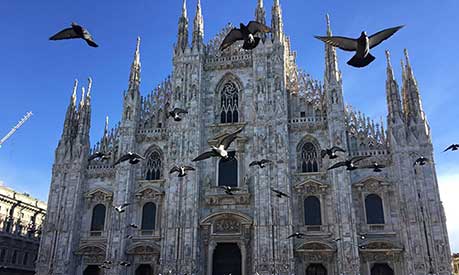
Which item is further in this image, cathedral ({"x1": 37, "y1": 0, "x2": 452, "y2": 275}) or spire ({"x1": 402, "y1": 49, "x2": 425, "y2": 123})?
spire ({"x1": 402, "y1": 49, "x2": 425, "y2": 123})

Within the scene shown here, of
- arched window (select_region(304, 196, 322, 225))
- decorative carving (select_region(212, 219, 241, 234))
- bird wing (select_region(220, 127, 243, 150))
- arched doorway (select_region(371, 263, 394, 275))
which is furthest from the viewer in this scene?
decorative carving (select_region(212, 219, 241, 234))

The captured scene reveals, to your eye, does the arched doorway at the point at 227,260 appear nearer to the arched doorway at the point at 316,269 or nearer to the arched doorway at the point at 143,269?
the arched doorway at the point at 316,269

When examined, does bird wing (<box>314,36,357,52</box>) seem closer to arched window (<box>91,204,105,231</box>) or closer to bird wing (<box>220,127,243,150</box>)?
bird wing (<box>220,127,243,150</box>)

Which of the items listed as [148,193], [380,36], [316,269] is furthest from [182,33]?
[380,36]

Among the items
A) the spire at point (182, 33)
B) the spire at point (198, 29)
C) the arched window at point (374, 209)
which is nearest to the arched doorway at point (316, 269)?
the arched window at point (374, 209)

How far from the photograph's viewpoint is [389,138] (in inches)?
1233

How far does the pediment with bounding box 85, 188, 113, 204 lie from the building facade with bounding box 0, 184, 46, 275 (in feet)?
34.4

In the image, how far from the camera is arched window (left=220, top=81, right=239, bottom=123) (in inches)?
1387

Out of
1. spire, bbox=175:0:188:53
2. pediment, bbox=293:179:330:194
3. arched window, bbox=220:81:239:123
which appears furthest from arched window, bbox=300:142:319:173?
spire, bbox=175:0:188:53

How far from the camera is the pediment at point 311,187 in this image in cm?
3108

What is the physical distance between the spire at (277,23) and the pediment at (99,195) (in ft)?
60.0

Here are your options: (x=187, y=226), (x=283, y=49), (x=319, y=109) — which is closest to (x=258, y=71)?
(x=283, y=49)

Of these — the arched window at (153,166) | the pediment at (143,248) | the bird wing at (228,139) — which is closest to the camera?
the bird wing at (228,139)

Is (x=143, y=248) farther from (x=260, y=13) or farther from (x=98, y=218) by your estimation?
(x=260, y=13)
